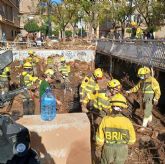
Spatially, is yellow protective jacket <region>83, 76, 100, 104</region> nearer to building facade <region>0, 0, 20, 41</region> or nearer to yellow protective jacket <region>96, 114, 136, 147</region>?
yellow protective jacket <region>96, 114, 136, 147</region>

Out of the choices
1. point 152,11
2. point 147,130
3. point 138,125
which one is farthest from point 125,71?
point 152,11

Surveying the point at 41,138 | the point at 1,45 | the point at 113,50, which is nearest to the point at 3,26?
the point at 1,45

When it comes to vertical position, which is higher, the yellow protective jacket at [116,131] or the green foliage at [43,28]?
the green foliage at [43,28]

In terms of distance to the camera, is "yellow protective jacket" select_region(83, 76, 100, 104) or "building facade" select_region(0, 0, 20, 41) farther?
"building facade" select_region(0, 0, 20, 41)

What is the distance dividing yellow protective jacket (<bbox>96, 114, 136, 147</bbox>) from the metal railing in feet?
23.1

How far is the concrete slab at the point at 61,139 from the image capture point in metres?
4.94

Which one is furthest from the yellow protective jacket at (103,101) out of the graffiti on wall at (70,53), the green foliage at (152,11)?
the green foliage at (152,11)

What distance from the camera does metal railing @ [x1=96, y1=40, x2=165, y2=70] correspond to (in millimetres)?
12362

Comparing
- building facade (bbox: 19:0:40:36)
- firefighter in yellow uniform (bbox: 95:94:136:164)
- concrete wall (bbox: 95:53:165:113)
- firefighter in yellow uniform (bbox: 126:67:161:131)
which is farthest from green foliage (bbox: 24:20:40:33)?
firefighter in yellow uniform (bbox: 95:94:136:164)

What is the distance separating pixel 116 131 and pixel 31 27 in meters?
53.3

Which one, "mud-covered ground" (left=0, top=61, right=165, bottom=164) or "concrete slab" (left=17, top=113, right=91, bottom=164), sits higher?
"concrete slab" (left=17, top=113, right=91, bottom=164)

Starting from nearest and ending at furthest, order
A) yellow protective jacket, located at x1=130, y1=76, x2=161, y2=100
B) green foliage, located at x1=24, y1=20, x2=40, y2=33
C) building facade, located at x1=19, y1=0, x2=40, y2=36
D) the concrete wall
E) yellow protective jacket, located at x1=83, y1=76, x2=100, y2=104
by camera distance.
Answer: yellow protective jacket, located at x1=83, y1=76, x2=100, y2=104
yellow protective jacket, located at x1=130, y1=76, x2=161, y2=100
the concrete wall
green foliage, located at x1=24, y1=20, x2=40, y2=33
building facade, located at x1=19, y1=0, x2=40, y2=36

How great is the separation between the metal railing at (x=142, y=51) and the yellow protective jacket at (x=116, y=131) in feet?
23.1

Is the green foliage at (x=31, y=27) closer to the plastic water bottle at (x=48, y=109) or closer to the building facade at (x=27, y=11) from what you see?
the building facade at (x=27, y=11)
